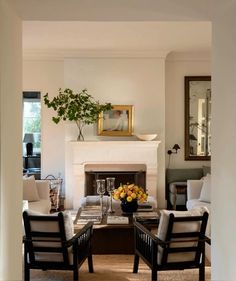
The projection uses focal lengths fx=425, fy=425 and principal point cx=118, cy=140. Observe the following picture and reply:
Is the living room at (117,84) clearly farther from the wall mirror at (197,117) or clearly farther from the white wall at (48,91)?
the wall mirror at (197,117)

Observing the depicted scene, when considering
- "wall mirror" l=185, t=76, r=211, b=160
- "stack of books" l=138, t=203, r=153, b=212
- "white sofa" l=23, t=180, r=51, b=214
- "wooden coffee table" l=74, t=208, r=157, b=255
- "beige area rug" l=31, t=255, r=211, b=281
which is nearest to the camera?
"beige area rug" l=31, t=255, r=211, b=281

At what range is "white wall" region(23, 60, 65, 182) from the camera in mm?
8109

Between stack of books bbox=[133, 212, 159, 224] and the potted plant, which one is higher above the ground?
the potted plant

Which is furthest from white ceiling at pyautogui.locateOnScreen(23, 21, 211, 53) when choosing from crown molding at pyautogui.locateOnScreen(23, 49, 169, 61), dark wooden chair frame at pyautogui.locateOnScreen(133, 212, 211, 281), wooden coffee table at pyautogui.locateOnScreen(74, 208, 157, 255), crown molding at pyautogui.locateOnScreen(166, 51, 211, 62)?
dark wooden chair frame at pyautogui.locateOnScreen(133, 212, 211, 281)

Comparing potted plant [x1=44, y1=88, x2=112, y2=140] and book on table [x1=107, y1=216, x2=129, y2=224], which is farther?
potted plant [x1=44, y1=88, x2=112, y2=140]

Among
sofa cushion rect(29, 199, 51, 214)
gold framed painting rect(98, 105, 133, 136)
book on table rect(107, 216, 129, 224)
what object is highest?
gold framed painting rect(98, 105, 133, 136)

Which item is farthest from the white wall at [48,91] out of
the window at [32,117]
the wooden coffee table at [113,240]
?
the wooden coffee table at [113,240]

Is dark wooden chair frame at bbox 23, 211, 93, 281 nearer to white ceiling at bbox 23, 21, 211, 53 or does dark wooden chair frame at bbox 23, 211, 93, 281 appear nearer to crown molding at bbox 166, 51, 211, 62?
white ceiling at bbox 23, 21, 211, 53

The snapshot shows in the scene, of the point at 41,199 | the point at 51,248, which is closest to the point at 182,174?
the point at 41,199

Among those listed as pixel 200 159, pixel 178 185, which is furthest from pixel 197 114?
pixel 178 185
